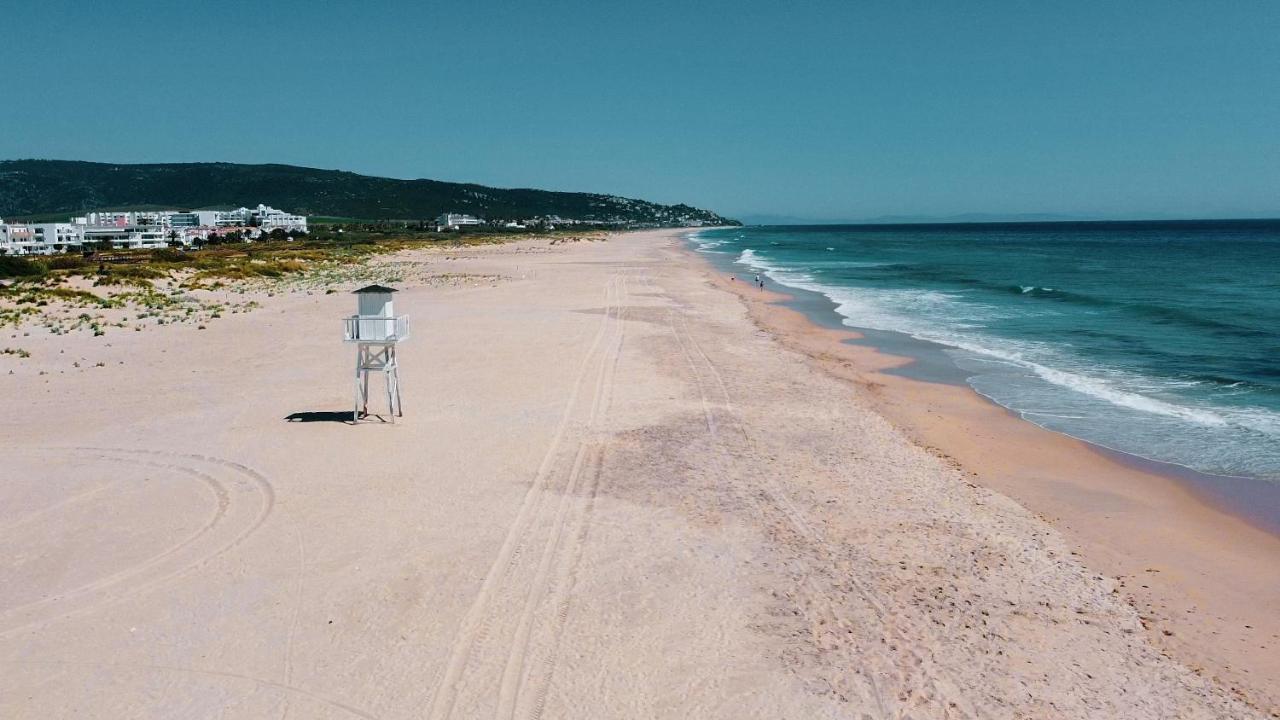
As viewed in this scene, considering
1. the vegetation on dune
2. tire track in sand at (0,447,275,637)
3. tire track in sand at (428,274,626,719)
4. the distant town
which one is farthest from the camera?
the distant town

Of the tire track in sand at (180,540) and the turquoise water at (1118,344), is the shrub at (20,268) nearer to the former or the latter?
the tire track in sand at (180,540)

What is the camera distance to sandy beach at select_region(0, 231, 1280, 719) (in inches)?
256

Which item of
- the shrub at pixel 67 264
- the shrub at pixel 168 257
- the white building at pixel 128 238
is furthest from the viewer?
the white building at pixel 128 238

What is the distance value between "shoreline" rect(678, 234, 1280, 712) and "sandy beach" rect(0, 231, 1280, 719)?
5cm

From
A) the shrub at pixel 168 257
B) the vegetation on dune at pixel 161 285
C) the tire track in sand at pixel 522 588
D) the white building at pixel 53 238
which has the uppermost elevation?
the white building at pixel 53 238

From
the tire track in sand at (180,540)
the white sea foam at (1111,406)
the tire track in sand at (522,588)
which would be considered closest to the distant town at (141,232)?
the tire track in sand at (180,540)

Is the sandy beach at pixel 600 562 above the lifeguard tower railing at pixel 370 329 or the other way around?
the other way around

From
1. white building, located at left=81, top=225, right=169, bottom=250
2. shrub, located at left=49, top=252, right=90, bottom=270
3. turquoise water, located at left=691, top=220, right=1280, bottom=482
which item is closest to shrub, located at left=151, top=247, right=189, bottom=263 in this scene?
shrub, located at left=49, top=252, right=90, bottom=270

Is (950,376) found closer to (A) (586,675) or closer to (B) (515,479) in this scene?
(B) (515,479)

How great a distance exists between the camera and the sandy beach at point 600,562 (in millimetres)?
6504

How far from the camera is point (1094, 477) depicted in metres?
11.9

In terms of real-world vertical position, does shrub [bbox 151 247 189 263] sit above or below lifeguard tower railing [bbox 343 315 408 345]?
above

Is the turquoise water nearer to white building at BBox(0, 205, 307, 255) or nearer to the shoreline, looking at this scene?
the shoreline

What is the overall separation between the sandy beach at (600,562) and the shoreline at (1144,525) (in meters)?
0.05
